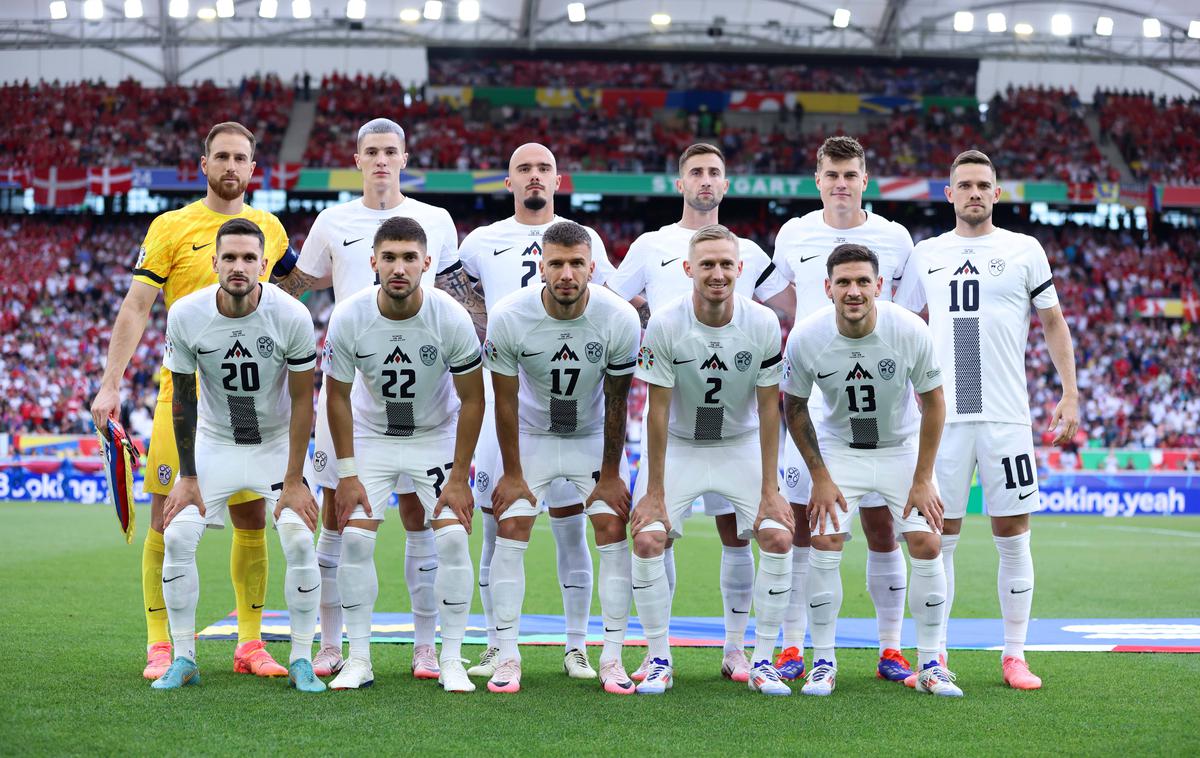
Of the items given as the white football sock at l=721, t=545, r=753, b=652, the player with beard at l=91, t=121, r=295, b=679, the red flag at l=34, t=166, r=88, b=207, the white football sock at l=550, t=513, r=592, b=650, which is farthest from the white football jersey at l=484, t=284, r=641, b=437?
the red flag at l=34, t=166, r=88, b=207

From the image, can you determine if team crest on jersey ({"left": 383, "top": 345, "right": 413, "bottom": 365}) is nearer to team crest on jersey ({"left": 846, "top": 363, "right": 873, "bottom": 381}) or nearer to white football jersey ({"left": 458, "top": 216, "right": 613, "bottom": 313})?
white football jersey ({"left": 458, "top": 216, "right": 613, "bottom": 313})

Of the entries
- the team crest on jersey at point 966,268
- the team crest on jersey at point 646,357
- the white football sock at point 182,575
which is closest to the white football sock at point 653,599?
the team crest on jersey at point 646,357

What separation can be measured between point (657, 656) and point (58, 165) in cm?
3353

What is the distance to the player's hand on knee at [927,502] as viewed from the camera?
5891 mm

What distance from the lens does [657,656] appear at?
595 cm

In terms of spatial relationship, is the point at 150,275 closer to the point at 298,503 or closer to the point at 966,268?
the point at 298,503

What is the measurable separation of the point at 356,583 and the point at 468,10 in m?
30.2

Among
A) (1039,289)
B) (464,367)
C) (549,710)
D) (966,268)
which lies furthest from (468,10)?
(549,710)

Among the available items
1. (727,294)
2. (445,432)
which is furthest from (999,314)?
(445,432)

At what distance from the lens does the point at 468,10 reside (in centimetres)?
3350

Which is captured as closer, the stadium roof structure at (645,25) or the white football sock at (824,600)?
the white football sock at (824,600)

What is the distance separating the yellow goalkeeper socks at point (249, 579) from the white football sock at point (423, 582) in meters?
0.81

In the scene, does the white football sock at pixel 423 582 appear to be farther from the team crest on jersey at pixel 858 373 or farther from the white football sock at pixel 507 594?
the team crest on jersey at pixel 858 373

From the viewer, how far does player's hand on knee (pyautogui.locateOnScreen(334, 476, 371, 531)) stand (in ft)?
19.2
